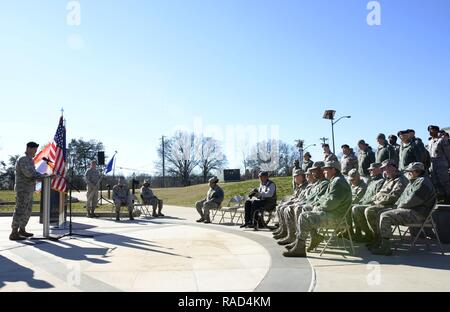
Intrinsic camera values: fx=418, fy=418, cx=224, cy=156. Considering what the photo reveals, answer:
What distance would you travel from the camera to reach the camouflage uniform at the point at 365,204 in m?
8.45

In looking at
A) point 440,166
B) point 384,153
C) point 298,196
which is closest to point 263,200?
point 298,196

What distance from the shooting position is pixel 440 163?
9555mm

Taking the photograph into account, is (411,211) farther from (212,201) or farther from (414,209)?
(212,201)

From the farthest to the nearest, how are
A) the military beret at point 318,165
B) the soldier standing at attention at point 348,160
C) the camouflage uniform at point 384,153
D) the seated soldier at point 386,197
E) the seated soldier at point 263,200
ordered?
the seated soldier at point 263,200 → the soldier standing at attention at point 348,160 → the camouflage uniform at point 384,153 → the military beret at point 318,165 → the seated soldier at point 386,197

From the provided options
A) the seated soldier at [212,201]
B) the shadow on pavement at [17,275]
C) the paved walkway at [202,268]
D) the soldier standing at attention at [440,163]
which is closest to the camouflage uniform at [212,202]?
the seated soldier at [212,201]

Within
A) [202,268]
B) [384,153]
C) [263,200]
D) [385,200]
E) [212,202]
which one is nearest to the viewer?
[202,268]

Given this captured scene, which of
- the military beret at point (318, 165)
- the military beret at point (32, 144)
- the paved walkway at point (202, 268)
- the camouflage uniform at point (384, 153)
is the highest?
the military beret at point (32, 144)

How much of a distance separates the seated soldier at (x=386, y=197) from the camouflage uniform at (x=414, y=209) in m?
0.61

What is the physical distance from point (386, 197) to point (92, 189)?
12.1 meters

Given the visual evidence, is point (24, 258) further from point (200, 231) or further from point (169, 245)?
point (200, 231)

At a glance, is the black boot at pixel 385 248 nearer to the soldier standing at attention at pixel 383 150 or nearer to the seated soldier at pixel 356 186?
the seated soldier at pixel 356 186
